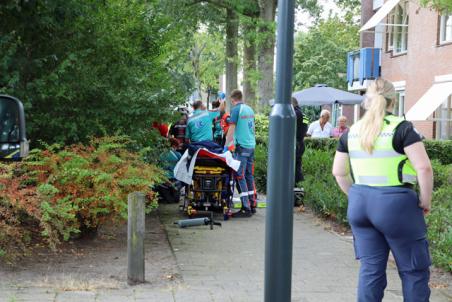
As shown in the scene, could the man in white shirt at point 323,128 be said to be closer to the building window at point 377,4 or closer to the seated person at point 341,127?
the seated person at point 341,127

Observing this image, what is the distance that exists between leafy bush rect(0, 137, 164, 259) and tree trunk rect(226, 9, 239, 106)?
19.7 m

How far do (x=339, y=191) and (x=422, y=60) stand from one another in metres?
17.2

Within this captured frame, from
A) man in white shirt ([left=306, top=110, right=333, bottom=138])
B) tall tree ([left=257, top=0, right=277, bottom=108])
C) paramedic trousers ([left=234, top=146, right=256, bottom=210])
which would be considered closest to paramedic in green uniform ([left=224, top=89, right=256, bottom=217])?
paramedic trousers ([left=234, top=146, right=256, bottom=210])

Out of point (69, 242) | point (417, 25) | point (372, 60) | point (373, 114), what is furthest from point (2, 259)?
point (372, 60)

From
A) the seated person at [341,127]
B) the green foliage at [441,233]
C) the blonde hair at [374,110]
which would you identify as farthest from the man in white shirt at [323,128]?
the blonde hair at [374,110]

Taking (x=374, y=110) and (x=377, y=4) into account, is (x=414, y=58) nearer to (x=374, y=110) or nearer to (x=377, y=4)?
(x=377, y=4)

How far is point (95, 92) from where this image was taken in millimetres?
9180

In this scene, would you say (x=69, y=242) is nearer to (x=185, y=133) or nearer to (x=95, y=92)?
(x=95, y=92)

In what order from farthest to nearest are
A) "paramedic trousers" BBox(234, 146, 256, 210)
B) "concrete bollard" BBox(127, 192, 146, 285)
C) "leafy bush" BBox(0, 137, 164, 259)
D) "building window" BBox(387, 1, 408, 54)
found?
"building window" BBox(387, 1, 408, 54) < "paramedic trousers" BBox(234, 146, 256, 210) < "leafy bush" BBox(0, 137, 164, 259) < "concrete bollard" BBox(127, 192, 146, 285)

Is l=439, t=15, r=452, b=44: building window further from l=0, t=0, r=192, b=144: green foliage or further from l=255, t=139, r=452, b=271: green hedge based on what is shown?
l=0, t=0, r=192, b=144: green foliage

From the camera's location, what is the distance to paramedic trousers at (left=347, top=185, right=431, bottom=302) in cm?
499

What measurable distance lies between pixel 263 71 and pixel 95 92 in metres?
17.2

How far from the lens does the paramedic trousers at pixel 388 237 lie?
16.4 ft

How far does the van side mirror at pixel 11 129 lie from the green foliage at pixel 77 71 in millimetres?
4928
